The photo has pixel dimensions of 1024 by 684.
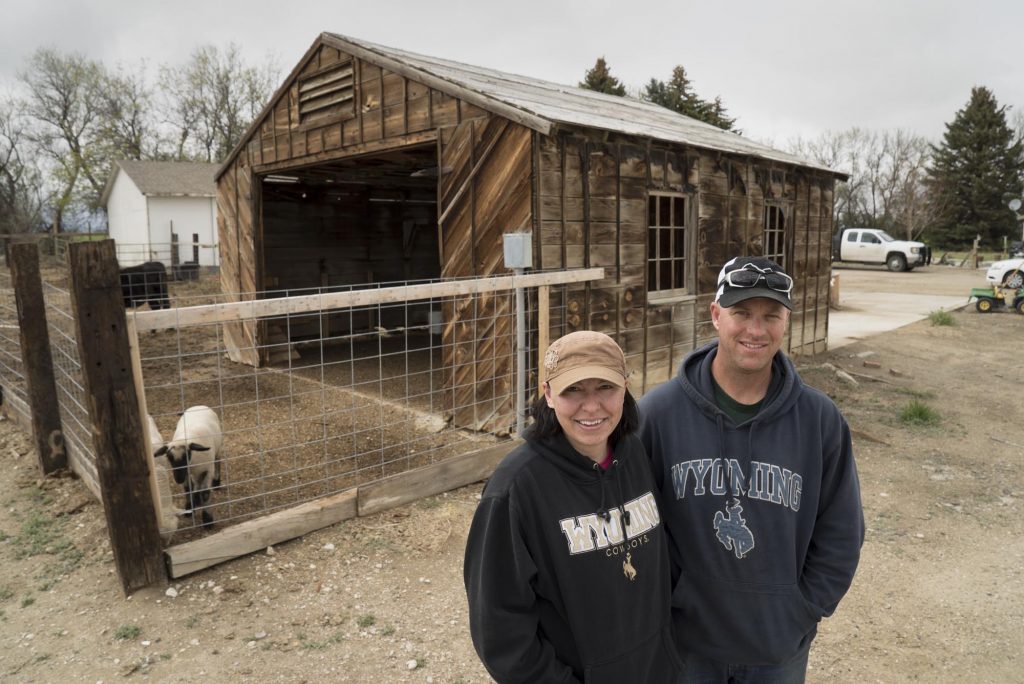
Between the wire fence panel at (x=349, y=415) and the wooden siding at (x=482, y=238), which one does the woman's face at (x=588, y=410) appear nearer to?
the wire fence panel at (x=349, y=415)

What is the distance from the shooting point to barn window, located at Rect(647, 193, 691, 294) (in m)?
7.75

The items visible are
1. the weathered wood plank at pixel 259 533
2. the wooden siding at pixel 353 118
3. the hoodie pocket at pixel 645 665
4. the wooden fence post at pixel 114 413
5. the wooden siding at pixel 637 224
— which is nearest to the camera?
the hoodie pocket at pixel 645 665

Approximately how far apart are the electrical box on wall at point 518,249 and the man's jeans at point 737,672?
157 inches

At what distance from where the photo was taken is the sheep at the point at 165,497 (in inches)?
157

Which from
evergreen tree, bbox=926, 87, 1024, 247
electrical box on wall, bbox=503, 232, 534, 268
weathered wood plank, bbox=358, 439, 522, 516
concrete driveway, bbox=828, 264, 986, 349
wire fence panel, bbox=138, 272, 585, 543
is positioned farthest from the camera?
evergreen tree, bbox=926, 87, 1024, 247

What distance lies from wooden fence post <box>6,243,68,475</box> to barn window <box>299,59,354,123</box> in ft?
13.4

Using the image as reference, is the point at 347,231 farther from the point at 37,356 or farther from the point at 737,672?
the point at 737,672

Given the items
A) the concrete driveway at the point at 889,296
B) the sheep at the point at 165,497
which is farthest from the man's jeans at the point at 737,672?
the concrete driveway at the point at 889,296

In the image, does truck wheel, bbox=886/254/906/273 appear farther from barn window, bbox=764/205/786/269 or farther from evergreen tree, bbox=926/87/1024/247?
barn window, bbox=764/205/786/269

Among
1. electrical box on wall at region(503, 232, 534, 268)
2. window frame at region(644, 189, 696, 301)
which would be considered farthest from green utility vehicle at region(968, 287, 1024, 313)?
electrical box on wall at region(503, 232, 534, 268)

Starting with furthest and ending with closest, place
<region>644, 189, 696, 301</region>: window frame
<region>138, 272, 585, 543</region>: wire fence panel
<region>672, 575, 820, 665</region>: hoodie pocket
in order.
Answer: <region>644, 189, 696, 301</region>: window frame, <region>138, 272, 585, 543</region>: wire fence panel, <region>672, 575, 820, 665</region>: hoodie pocket

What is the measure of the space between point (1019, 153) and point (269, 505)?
168 feet

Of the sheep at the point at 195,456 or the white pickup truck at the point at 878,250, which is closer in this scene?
the sheep at the point at 195,456

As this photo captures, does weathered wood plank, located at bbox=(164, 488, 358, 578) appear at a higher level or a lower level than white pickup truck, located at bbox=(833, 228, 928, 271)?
lower
